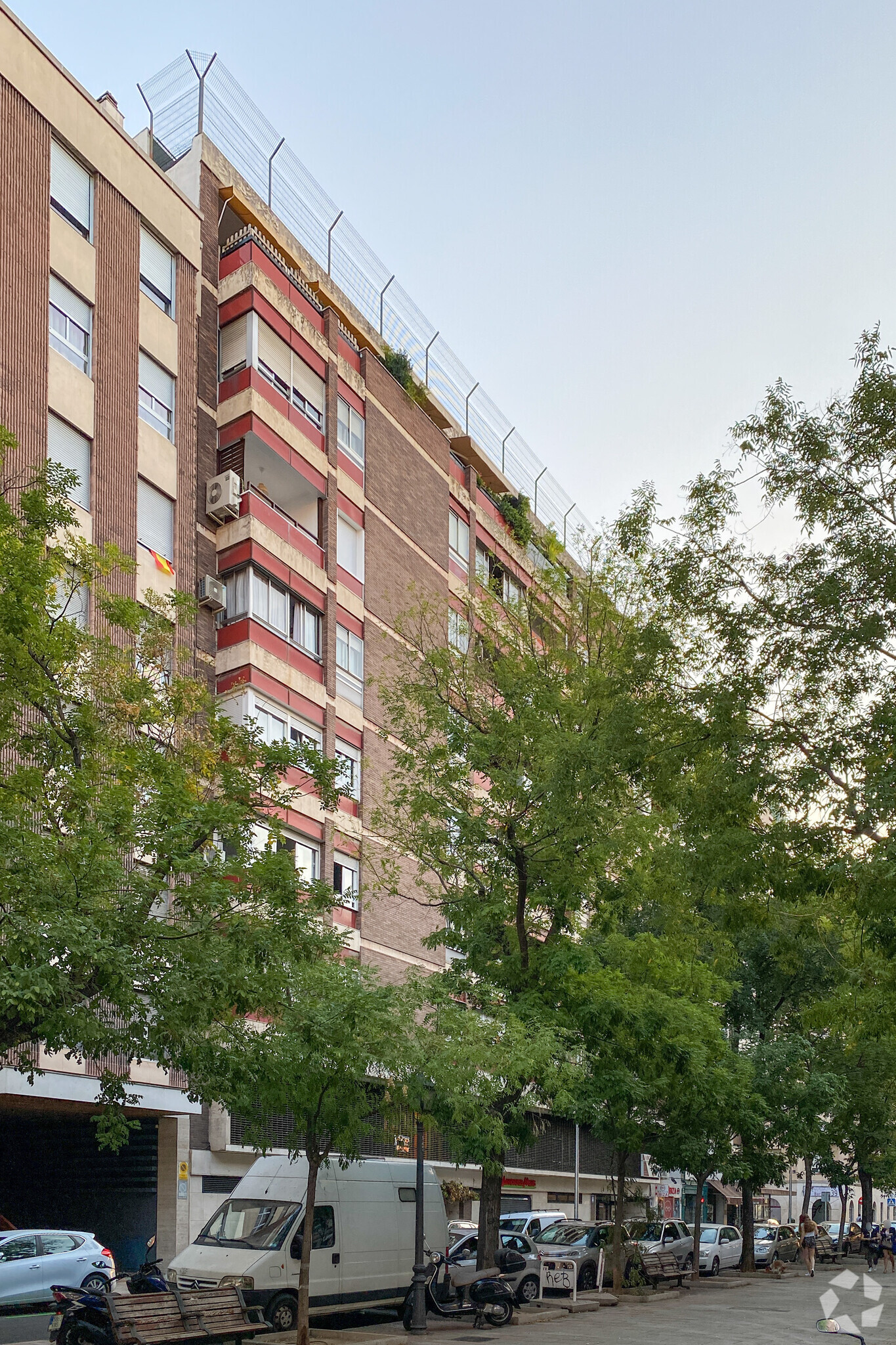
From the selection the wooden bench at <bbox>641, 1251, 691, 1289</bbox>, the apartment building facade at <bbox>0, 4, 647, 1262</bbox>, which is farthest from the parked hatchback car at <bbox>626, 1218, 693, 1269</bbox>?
the apartment building facade at <bbox>0, 4, 647, 1262</bbox>

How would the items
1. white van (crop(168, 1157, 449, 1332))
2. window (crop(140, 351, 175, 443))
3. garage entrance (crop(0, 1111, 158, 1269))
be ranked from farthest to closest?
window (crop(140, 351, 175, 443))
garage entrance (crop(0, 1111, 158, 1269))
white van (crop(168, 1157, 449, 1332))

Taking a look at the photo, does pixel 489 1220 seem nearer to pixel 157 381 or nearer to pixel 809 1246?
pixel 157 381

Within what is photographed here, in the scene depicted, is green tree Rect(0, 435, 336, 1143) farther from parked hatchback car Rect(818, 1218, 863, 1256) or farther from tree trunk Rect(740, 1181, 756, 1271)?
parked hatchback car Rect(818, 1218, 863, 1256)

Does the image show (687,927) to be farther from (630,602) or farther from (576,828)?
(630,602)

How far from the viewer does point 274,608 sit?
3297 cm

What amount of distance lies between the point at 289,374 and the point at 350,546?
16.3ft

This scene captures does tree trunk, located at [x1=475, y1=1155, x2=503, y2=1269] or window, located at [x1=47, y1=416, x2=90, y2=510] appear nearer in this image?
tree trunk, located at [x1=475, y1=1155, x2=503, y2=1269]

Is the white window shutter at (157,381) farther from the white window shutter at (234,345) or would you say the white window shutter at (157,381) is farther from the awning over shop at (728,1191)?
the awning over shop at (728,1191)

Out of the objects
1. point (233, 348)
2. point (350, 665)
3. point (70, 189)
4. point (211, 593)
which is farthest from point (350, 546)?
point (70, 189)

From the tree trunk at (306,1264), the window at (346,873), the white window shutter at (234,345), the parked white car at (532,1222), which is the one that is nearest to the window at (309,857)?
the window at (346,873)

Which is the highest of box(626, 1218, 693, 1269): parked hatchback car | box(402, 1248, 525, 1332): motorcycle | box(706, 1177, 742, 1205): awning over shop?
box(402, 1248, 525, 1332): motorcycle

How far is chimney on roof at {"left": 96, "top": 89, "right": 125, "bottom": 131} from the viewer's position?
100 ft

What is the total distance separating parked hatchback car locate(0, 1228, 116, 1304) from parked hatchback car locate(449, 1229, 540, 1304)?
591cm

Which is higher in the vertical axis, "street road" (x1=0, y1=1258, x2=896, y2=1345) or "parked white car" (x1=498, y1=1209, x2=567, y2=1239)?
"street road" (x1=0, y1=1258, x2=896, y2=1345)
